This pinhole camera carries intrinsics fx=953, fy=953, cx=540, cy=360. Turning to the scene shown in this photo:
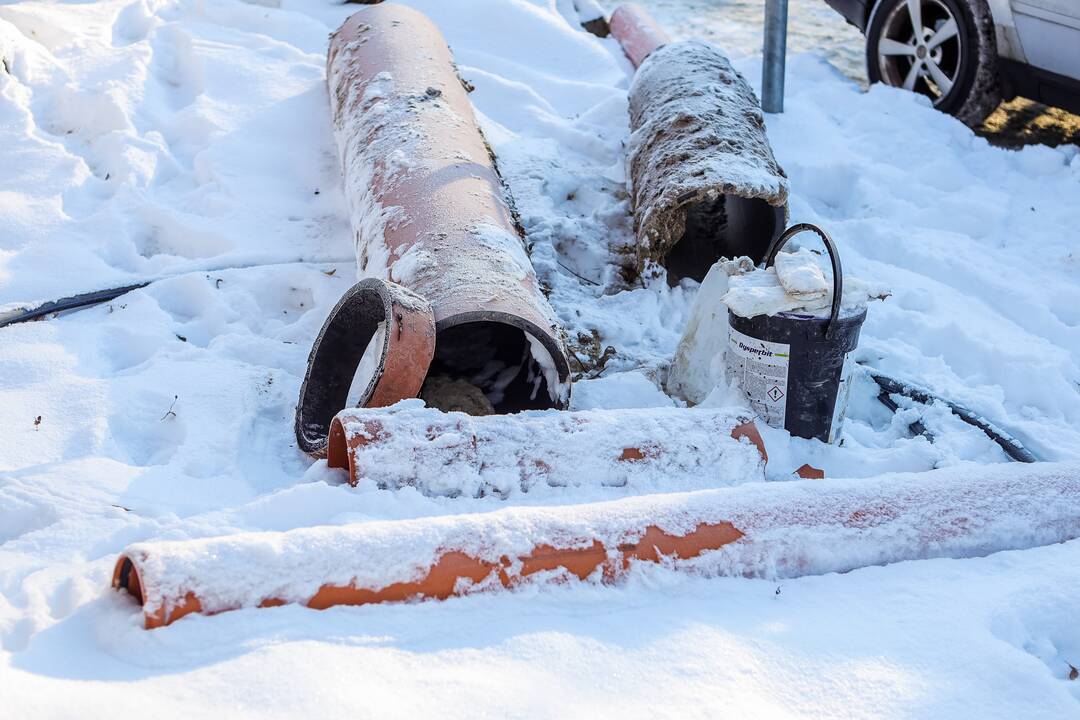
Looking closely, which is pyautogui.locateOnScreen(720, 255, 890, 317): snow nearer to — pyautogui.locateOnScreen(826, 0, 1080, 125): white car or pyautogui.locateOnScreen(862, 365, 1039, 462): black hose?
pyautogui.locateOnScreen(862, 365, 1039, 462): black hose

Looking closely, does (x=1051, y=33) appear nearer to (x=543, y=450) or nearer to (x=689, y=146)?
(x=689, y=146)

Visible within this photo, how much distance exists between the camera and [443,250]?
292cm

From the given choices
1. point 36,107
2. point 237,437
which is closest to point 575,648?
point 237,437

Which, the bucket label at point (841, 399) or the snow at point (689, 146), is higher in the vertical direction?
the snow at point (689, 146)

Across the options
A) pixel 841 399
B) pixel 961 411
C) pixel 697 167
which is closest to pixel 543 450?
pixel 841 399

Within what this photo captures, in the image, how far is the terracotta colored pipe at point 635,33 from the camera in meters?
5.75

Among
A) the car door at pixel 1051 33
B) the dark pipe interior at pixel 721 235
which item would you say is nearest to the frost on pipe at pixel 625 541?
the dark pipe interior at pixel 721 235

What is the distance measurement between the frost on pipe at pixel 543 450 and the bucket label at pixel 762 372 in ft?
0.68

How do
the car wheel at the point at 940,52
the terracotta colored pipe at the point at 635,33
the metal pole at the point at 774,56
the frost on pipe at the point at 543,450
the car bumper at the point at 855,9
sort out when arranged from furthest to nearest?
1. the terracotta colored pipe at the point at 635,33
2. the car bumper at the point at 855,9
3. the metal pole at the point at 774,56
4. the car wheel at the point at 940,52
5. the frost on pipe at the point at 543,450

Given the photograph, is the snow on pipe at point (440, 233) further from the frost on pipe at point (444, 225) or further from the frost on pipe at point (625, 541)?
the frost on pipe at point (625, 541)

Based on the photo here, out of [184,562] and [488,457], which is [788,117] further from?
[184,562]

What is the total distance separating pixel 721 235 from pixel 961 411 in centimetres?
151

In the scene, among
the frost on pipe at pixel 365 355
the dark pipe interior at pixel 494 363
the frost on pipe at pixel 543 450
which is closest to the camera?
the frost on pipe at pixel 543 450

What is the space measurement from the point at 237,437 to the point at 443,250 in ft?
2.69
